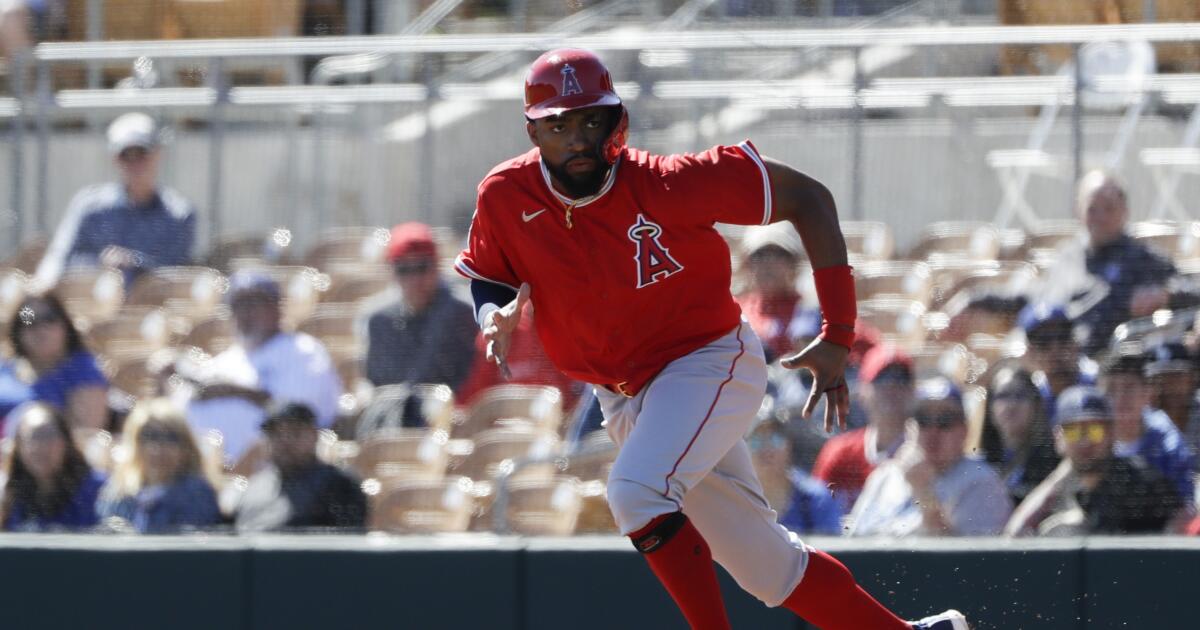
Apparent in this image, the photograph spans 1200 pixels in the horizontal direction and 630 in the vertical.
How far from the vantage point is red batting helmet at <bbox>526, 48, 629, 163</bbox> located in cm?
361

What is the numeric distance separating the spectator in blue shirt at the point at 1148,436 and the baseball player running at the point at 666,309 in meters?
1.28

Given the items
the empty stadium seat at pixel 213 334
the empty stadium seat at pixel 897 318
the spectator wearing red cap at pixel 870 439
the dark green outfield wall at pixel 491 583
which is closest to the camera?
the dark green outfield wall at pixel 491 583

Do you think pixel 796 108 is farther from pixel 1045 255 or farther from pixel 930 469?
pixel 930 469

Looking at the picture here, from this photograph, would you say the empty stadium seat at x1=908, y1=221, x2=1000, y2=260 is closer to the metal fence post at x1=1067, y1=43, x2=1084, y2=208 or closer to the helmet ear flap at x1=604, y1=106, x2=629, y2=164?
the metal fence post at x1=1067, y1=43, x2=1084, y2=208

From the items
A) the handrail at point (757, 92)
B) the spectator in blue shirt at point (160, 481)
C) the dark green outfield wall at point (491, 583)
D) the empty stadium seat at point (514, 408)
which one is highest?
the handrail at point (757, 92)

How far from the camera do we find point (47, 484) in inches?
217

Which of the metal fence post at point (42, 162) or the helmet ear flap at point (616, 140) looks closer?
the helmet ear flap at point (616, 140)

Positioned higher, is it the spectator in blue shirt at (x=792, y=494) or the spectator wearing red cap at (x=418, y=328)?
the spectator wearing red cap at (x=418, y=328)

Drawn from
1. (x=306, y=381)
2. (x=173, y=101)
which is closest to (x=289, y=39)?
(x=173, y=101)

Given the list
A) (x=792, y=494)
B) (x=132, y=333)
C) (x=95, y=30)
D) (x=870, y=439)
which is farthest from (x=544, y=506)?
(x=95, y=30)

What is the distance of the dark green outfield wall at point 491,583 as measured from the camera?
15.3ft

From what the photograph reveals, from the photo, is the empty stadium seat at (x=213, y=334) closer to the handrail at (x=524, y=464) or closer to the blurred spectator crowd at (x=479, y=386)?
the blurred spectator crowd at (x=479, y=386)

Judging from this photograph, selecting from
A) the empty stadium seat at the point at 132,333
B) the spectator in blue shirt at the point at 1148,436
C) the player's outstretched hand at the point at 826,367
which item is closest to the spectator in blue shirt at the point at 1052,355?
the spectator in blue shirt at the point at 1148,436

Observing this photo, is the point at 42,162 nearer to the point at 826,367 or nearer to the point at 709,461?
the point at 709,461
